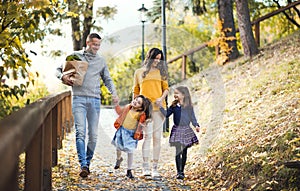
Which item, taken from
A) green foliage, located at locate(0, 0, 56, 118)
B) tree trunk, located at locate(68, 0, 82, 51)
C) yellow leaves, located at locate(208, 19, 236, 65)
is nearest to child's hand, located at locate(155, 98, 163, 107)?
green foliage, located at locate(0, 0, 56, 118)

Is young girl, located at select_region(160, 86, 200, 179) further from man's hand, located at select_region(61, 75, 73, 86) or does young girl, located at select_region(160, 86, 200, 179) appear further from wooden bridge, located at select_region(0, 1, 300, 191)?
wooden bridge, located at select_region(0, 1, 300, 191)

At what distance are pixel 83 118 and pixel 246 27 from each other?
29.0 ft

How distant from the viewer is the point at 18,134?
1.96 metres

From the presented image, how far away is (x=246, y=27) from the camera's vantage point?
14.1 metres

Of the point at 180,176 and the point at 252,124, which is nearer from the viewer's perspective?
the point at 180,176

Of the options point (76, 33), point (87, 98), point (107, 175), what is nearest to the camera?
point (87, 98)

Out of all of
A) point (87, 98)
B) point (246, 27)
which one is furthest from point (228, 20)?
point (87, 98)

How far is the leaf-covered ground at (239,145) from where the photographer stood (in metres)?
5.50

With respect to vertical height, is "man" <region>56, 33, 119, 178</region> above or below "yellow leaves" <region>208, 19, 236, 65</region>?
below

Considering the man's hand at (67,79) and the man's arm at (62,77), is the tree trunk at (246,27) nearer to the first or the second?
the man's arm at (62,77)

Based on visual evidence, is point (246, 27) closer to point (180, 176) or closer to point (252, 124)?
point (252, 124)

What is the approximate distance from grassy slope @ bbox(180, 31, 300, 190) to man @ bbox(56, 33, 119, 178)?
134 centimetres

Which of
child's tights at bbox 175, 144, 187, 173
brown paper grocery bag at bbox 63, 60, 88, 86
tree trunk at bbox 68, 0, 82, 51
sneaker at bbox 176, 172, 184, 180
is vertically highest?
tree trunk at bbox 68, 0, 82, 51

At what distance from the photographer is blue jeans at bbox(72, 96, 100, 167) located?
6.21 meters
